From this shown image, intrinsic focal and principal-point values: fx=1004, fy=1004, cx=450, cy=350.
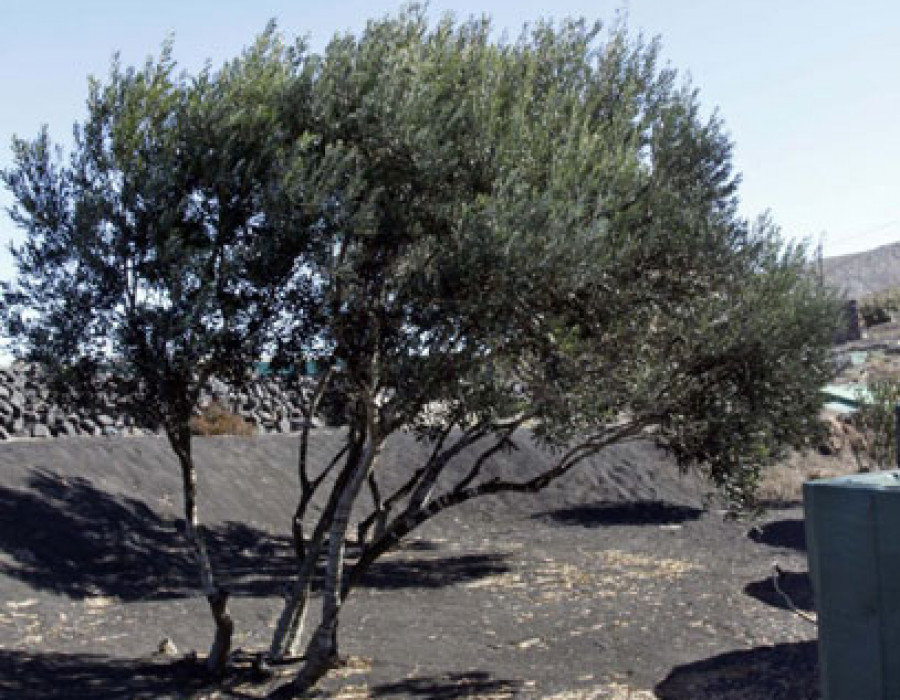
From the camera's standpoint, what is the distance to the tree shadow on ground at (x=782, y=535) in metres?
22.9

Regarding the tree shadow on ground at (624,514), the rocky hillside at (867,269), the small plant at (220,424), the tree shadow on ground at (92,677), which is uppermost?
the rocky hillside at (867,269)

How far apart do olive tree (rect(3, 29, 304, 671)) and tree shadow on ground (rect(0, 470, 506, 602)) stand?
8548mm

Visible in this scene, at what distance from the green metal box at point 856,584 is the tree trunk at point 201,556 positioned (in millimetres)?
8027

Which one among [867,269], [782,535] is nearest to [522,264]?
[782,535]

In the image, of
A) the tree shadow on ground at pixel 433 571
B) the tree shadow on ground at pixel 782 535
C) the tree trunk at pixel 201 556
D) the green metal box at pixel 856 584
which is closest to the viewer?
the green metal box at pixel 856 584

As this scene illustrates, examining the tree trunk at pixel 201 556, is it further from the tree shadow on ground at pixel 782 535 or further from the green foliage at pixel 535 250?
the tree shadow on ground at pixel 782 535

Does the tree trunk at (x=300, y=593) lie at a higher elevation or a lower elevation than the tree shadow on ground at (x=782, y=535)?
higher

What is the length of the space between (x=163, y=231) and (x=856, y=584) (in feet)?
25.0

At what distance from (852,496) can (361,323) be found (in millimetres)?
6838

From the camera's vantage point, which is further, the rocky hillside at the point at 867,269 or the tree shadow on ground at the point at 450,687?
the rocky hillside at the point at 867,269

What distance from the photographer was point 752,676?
12.1 metres

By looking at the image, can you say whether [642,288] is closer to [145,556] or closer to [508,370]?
[508,370]

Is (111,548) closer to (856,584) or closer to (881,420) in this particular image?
(856,584)

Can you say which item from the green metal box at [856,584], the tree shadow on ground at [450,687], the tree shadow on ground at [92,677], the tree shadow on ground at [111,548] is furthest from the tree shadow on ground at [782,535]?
the green metal box at [856,584]
